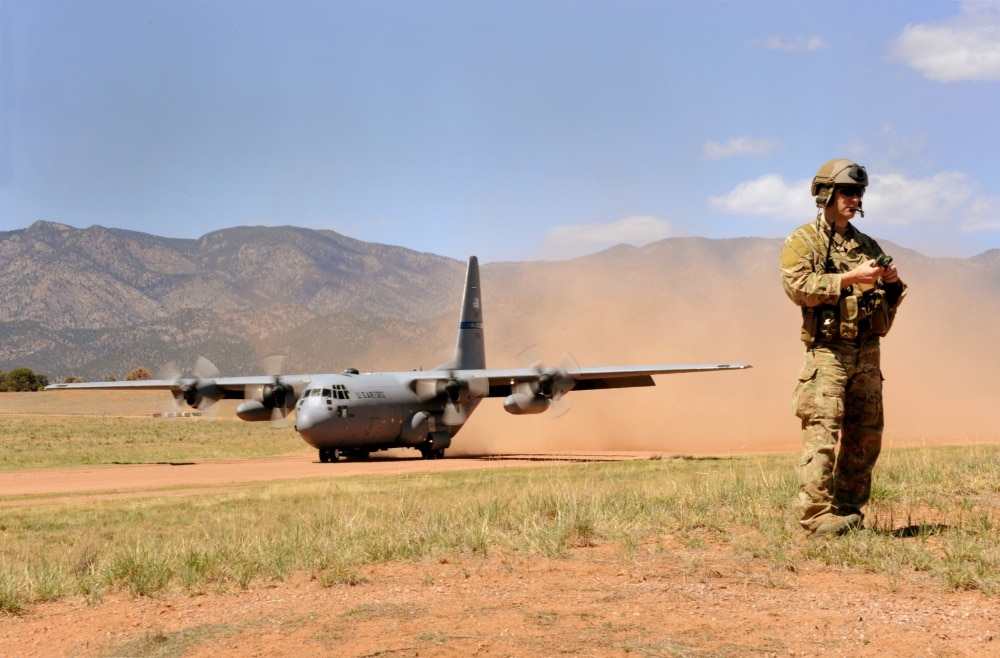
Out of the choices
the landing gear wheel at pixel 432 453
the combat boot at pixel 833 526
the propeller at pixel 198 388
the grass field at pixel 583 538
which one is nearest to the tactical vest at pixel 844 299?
the combat boot at pixel 833 526

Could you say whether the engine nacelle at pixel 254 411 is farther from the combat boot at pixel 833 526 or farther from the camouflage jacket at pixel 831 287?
the combat boot at pixel 833 526

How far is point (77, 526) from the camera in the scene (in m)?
17.4

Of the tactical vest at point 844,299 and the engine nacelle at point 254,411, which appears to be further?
the engine nacelle at point 254,411

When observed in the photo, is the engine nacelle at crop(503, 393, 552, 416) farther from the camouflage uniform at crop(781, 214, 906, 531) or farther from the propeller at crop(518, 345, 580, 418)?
the camouflage uniform at crop(781, 214, 906, 531)

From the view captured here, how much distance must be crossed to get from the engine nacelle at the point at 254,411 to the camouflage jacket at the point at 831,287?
3023 cm

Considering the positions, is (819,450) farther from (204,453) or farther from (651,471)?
(204,453)

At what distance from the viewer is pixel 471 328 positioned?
140 ft

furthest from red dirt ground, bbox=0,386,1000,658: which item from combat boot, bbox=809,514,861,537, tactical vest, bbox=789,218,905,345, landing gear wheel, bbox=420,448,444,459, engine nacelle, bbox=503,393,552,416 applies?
landing gear wheel, bbox=420,448,444,459

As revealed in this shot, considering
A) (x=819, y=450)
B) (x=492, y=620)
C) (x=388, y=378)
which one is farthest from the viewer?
(x=388, y=378)

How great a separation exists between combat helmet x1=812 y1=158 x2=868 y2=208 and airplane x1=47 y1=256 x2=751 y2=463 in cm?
2299

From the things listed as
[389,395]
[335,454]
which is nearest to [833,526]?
[389,395]

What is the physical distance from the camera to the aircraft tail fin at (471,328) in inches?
1657

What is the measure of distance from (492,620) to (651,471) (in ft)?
58.9

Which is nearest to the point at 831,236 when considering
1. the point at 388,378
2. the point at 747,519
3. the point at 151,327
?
the point at 747,519
